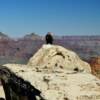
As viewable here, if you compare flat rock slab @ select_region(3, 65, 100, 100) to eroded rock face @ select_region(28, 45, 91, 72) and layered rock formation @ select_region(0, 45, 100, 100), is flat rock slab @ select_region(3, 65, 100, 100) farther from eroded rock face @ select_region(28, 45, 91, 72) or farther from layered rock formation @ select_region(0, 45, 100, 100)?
eroded rock face @ select_region(28, 45, 91, 72)

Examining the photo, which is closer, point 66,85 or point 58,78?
point 66,85

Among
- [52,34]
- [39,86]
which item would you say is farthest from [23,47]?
[39,86]

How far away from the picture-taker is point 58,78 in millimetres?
7684

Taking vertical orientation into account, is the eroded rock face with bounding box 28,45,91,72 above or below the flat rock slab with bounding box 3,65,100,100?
above

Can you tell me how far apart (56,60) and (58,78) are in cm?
320

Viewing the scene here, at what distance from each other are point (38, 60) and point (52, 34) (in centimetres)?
126

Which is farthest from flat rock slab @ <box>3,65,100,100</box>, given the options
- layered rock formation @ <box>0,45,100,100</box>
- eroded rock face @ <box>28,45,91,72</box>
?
eroded rock face @ <box>28,45,91,72</box>

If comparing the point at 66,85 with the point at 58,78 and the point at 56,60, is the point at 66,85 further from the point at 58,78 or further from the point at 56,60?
the point at 56,60

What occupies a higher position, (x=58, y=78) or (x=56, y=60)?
(x=56, y=60)

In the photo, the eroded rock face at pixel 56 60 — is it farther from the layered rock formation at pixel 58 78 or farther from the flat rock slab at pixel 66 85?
the flat rock slab at pixel 66 85

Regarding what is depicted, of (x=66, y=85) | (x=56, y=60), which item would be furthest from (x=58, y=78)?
(x=56, y=60)

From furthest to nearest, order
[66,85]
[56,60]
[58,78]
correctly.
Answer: [56,60], [58,78], [66,85]

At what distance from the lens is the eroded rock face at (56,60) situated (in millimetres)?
10577

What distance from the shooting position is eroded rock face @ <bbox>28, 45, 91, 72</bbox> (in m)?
10.6
